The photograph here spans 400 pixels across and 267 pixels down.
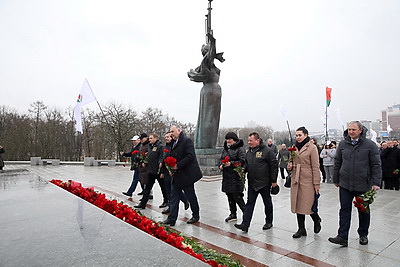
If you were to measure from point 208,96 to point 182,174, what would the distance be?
8929 mm

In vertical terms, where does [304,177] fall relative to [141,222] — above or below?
above

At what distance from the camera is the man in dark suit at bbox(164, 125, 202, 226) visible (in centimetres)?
535

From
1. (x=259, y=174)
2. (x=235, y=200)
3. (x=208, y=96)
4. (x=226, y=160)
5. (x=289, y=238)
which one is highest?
(x=208, y=96)

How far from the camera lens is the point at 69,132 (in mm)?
36281

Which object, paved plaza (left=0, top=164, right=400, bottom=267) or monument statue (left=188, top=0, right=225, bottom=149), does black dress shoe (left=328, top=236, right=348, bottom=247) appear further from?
monument statue (left=188, top=0, right=225, bottom=149)

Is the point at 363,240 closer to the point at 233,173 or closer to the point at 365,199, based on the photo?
the point at 365,199

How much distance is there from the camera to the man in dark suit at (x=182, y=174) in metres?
5.35

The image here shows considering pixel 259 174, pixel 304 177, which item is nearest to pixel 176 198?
pixel 259 174

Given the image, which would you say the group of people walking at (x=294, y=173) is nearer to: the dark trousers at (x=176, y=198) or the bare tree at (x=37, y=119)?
the dark trousers at (x=176, y=198)

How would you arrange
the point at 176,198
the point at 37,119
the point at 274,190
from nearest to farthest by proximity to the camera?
1. the point at 274,190
2. the point at 176,198
3. the point at 37,119

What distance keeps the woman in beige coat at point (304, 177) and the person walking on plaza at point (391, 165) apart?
22.6 ft

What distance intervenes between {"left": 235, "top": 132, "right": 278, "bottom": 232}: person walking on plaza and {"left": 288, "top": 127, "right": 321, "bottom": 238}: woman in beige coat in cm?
35

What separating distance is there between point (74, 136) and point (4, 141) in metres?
7.99

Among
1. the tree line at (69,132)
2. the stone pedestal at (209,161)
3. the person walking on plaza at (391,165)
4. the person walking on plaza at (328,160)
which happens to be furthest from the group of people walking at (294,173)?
the tree line at (69,132)
